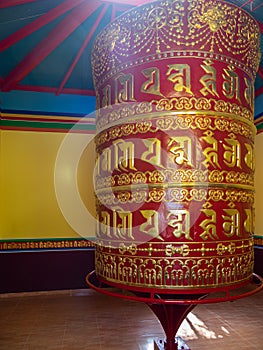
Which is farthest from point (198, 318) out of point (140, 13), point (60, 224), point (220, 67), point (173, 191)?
point (140, 13)

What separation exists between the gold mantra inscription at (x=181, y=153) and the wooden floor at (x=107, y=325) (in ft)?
7.66

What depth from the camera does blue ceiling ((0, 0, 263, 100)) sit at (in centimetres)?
336

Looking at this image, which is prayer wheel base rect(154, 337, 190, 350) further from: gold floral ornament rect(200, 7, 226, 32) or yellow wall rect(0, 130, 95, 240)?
yellow wall rect(0, 130, 95, 240)

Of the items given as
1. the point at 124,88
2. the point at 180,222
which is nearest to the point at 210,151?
the point at 180,222

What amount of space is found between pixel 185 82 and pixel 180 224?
79 centimetres

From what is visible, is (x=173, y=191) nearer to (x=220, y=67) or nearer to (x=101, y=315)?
(x=220, y=67)

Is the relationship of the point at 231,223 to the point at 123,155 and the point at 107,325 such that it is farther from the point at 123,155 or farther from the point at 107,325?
the point at 107,325

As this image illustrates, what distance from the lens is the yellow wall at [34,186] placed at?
545 centimetres

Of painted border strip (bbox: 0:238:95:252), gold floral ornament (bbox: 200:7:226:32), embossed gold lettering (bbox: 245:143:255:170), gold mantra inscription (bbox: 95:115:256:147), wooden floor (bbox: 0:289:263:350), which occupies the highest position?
gold floral ornament (bbox: 200:7:226:32)

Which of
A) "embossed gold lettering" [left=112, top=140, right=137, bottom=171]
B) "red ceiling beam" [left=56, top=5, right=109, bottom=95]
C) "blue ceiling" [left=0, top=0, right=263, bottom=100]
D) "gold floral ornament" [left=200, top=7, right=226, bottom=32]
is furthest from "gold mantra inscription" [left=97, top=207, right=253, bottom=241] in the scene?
"red ceiling beam" [left=56, top=5, right=109, bottom=95]

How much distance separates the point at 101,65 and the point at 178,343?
2064mm

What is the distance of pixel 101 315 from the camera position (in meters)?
4.38

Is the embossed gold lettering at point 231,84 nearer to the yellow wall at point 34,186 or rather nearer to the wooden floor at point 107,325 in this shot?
the wooden floor at point 107,325

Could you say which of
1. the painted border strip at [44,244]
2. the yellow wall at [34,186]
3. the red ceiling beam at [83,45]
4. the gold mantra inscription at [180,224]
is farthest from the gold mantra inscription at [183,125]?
the painted border strip at [44,244]
